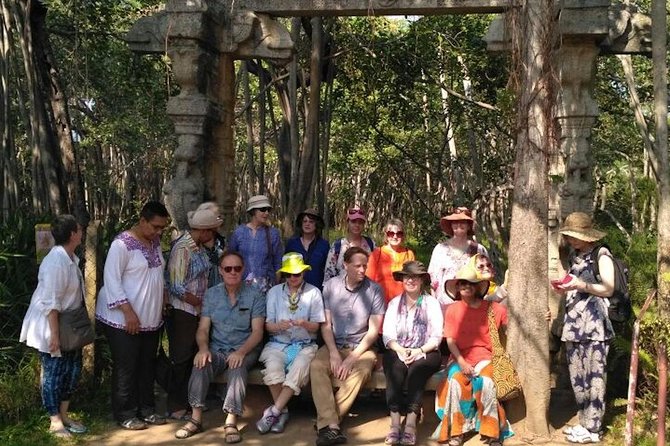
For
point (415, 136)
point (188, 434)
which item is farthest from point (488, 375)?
point (415, 136)

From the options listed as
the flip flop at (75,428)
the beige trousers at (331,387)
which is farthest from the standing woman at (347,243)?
the flip flop at (75,428)

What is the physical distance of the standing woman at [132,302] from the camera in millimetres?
4508

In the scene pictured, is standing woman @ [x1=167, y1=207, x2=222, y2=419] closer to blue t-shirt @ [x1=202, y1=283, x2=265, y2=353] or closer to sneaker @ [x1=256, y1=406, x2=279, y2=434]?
blue t-shirt @ [x1=202, y1=283, x2=265, y2=353]

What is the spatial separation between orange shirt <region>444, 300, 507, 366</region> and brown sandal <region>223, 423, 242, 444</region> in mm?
1597

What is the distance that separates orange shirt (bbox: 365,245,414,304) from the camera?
16.7ft

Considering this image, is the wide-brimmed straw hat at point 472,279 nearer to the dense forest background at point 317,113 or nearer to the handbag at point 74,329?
the dense forest background at point 317,113

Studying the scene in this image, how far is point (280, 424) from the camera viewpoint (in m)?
4.65

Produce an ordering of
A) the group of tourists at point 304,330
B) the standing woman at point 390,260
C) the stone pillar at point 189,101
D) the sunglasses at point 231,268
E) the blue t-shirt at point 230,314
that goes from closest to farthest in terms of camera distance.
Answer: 1. the group of tourists at point 304,330
2. the sunglasses at point 231,268
3. the blue t-shirt at point 230,314
4. the standing woman at point 390,260
5. the stone pillar at point 189,101

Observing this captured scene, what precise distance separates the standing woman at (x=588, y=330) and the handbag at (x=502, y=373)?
41cm

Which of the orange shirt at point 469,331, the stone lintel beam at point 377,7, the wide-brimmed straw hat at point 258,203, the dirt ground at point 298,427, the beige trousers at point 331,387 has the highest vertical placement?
the stone lintel beam at point 377,7

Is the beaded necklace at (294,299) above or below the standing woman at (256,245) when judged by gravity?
below

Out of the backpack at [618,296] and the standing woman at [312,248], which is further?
the standing woman at [312,248]

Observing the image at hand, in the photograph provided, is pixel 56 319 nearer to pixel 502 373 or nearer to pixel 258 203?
pixel 258 203

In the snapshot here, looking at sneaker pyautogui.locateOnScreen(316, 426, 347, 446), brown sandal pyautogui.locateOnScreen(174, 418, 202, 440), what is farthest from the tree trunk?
brown sandal pyautogui.locateOnScreen(174, 418, 202, 440)
